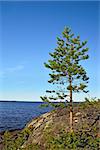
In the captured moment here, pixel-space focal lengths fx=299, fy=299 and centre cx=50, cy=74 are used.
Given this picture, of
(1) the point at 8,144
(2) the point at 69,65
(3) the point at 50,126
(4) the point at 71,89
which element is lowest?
(1) the point at 8,144

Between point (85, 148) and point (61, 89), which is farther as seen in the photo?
point (61, 89)

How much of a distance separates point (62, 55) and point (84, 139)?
913cm

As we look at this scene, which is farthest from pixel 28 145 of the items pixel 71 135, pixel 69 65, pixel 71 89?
pixel 69 65

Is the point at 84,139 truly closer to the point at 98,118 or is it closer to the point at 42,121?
the point at 98,118

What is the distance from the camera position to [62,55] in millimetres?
32219

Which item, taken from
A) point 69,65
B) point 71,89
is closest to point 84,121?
point 71,89

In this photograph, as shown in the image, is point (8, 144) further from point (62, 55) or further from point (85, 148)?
point (62, 55)

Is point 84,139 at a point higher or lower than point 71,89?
lower

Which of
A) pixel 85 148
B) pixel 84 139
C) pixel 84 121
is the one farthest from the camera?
pixel 84 121

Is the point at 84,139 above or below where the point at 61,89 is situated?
below

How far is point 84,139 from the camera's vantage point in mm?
30828

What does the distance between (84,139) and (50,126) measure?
4.83m

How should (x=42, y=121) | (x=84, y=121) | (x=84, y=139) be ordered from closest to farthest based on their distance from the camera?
(x=84, y=139) < (x=84, y=121) < (x=42, y=121)

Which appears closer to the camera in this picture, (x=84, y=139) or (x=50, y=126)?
(x=84, y=139)
